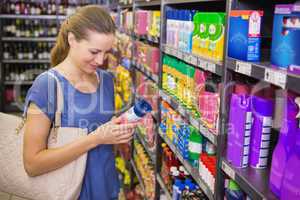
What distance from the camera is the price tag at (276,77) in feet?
4.25

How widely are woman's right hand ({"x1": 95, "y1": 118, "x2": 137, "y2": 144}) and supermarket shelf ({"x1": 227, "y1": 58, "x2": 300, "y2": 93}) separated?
66 cm

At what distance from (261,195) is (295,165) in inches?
8.9

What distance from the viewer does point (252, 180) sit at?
1.58 meters

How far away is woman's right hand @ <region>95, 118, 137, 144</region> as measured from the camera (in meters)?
1.97

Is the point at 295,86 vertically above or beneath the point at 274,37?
beneath

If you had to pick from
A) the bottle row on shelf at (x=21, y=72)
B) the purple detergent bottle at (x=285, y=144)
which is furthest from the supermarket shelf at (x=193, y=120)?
the bottle row on shelf at (x=21, y=72)

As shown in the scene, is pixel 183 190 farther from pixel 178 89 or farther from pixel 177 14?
pixel 177 14

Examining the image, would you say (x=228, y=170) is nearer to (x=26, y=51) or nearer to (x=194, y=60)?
(x=194, y=60)

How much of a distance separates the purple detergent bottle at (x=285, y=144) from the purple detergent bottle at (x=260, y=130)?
16 cm

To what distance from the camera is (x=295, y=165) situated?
1297 millimetres

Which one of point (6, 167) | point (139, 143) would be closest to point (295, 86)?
point (6, 167)

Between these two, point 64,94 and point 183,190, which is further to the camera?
point 183,190

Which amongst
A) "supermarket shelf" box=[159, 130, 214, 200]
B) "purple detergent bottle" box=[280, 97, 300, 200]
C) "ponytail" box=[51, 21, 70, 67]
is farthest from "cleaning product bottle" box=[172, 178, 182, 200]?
"purple detergent bottle" box=[280, 97, 300, 200]

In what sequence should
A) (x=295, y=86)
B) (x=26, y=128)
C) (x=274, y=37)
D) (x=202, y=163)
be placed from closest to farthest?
(x=295, y=86), (x=274, y=37), (x=26, y=128), (x=202, y=163)
